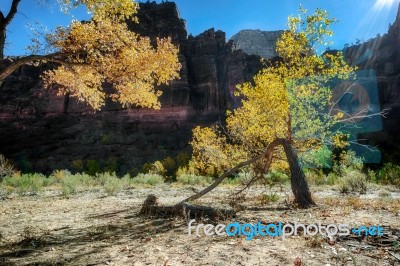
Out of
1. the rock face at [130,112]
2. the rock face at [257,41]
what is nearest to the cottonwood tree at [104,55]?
the rock face at [130,112]

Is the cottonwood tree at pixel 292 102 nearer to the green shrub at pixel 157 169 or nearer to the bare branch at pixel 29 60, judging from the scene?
the bare branch at pixel 29 60

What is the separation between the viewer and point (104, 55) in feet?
26.5

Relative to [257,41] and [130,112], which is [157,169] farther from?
[257,41]

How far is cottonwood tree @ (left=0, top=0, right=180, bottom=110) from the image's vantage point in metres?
7.50

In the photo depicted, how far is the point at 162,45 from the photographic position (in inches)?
345

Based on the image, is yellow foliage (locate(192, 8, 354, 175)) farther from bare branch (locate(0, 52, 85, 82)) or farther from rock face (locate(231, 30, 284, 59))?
rock face (locate(231, 30, 284, 59))

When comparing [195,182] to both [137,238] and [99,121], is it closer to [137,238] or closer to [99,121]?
[137,238]

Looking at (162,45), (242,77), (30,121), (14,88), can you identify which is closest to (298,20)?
(162,45)

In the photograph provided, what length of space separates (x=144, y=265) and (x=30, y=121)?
76933 mm
